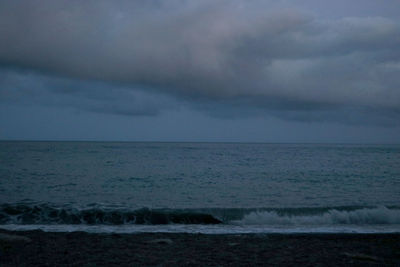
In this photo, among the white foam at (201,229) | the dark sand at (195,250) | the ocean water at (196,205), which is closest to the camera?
the dark sand at (195,250)

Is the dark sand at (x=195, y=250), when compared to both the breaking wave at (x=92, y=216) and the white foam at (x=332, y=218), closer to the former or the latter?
the breaking wave at (x=92, y=216)

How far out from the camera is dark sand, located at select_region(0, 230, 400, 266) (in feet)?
24.5

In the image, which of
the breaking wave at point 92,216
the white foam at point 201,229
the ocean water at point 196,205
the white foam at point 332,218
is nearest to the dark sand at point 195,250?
the white foam at point 201,229

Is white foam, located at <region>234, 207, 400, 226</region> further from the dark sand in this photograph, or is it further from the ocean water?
the dark sand

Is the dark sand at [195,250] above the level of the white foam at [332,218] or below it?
above

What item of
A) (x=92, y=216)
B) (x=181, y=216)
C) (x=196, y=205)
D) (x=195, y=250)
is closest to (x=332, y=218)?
(x=196, y=205)

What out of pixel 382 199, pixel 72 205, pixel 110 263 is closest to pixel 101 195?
pixel 72 205

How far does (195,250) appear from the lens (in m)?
8.77

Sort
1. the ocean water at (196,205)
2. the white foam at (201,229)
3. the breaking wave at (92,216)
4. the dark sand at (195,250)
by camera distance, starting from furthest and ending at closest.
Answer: the breaking wave at (92,216)
the ocean water at (196,205)
the white foam at (201,229)
the dark sand at (195,250)

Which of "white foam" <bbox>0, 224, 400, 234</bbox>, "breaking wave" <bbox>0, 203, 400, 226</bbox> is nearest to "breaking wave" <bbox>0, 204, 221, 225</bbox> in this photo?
"breaking wave" <bbox>0, 203, 400, 226</bbox>

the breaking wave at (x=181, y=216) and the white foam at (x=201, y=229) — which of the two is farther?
the breaking wave at (x=181, y=216)

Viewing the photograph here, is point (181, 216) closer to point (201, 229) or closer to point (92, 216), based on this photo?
point (201, 229)

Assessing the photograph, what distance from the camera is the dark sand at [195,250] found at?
7461 millimetres

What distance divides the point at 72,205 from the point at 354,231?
1380 cm
